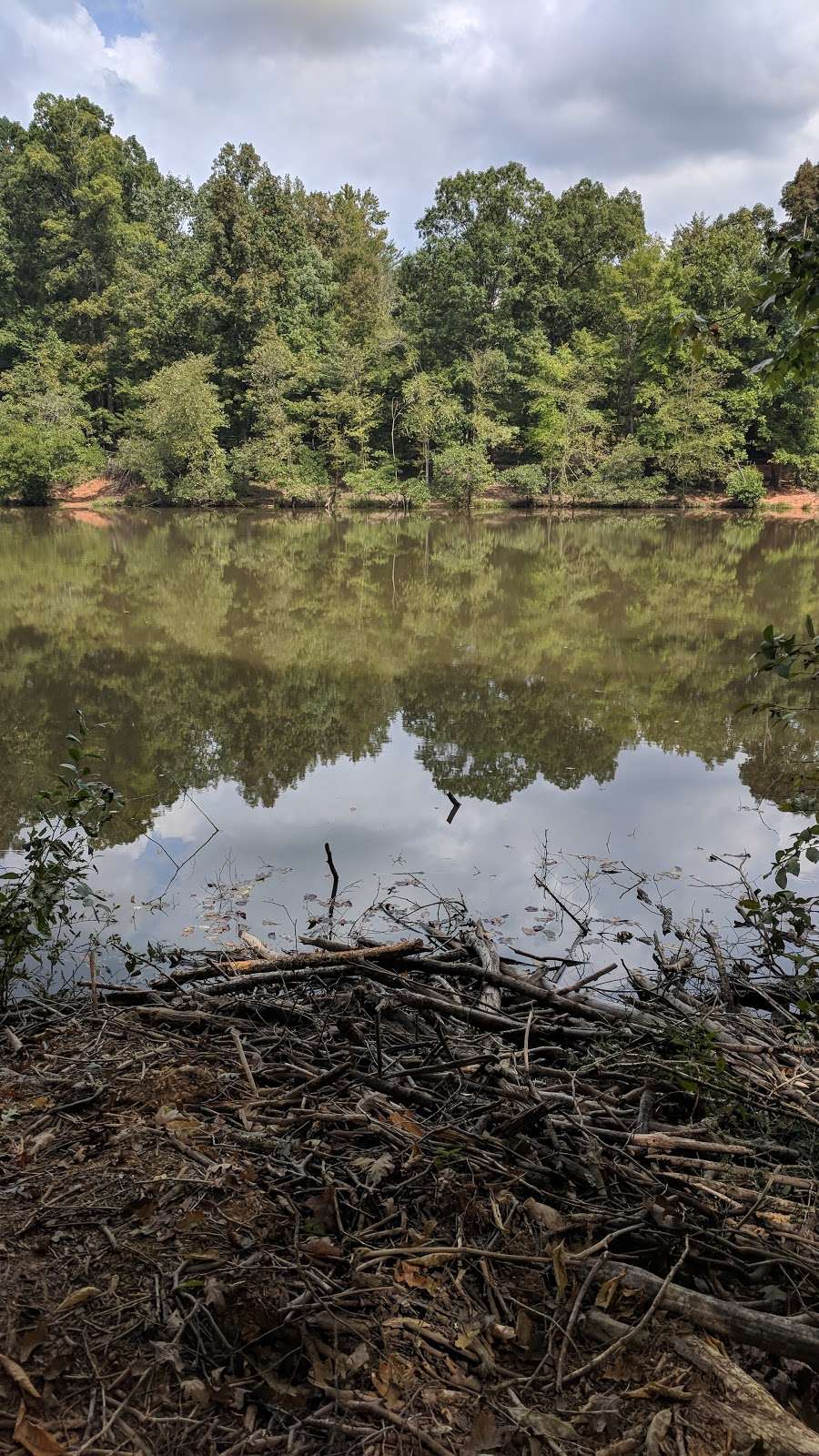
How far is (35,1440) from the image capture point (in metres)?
1.44

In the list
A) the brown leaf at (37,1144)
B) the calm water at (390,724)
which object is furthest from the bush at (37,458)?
the brown leaf at (37,1144)

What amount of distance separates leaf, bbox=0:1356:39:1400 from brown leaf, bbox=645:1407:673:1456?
1.08 meters

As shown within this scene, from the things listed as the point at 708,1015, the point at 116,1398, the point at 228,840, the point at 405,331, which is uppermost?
the point at 405,331

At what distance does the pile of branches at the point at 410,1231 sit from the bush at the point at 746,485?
1392 inches

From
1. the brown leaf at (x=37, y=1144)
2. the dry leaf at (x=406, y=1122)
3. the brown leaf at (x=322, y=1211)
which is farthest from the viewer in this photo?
the dry leaf at (x=406, y=1122)

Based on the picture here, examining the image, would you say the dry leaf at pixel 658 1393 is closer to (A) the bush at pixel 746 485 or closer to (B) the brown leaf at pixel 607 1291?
(B) the brown leaf at pixel 607 1291

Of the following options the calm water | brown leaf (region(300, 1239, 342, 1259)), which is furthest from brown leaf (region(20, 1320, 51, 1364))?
the calm water

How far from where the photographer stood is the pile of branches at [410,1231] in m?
1.56

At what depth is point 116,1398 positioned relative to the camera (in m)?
1.55

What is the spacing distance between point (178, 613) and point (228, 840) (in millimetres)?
8726

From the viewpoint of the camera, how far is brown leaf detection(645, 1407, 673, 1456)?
59.0 inches

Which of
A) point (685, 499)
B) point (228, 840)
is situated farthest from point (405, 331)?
point (228, 840)

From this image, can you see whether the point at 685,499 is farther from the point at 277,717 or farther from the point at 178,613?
the point at 277,717

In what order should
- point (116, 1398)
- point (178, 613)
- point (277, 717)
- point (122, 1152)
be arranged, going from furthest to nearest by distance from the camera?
point (178, 613), point (277, 717), point (122, 1152), point (116, 1398)
